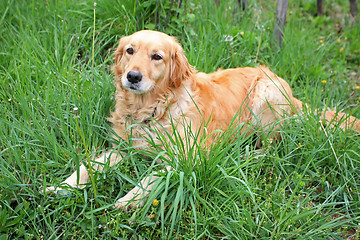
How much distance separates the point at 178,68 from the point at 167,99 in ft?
0.82

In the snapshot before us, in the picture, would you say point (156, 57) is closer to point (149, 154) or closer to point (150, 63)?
point (150, 63)

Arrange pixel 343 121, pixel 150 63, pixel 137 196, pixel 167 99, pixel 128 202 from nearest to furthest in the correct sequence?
1. pixel 128 202
2. pixel 137 196
3. pixel 150 63
4. pixel 167 99
5. pixel 343 121

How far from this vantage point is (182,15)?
372 centimetres

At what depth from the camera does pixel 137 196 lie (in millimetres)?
2209

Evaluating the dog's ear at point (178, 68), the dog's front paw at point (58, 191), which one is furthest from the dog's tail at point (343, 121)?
the dog's front paw at point (58, 191)

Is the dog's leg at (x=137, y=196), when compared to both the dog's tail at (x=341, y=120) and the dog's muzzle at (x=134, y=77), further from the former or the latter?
the dog's tail at (x=341, y=120)

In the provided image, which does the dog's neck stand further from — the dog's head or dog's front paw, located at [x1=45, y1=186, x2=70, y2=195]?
dog's front paw, located at [x1=45, y1=186, x2=70, y2=195]

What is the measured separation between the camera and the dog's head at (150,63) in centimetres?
234

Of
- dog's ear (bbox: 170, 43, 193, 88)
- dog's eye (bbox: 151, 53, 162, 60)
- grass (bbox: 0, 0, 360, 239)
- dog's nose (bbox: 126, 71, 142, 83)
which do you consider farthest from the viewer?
dog's ear (bbox: 170, 43, 193, 88)

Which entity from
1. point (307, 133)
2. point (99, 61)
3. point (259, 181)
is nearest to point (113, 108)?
point (99, 61)

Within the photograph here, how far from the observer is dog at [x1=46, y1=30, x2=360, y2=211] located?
234cm

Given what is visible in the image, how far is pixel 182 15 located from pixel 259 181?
2136 millimetres

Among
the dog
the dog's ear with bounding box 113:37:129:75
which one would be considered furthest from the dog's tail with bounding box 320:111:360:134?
the dog's ear with bounding box 113:37:129:75

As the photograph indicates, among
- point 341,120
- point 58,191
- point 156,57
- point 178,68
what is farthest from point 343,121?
point 58,191
